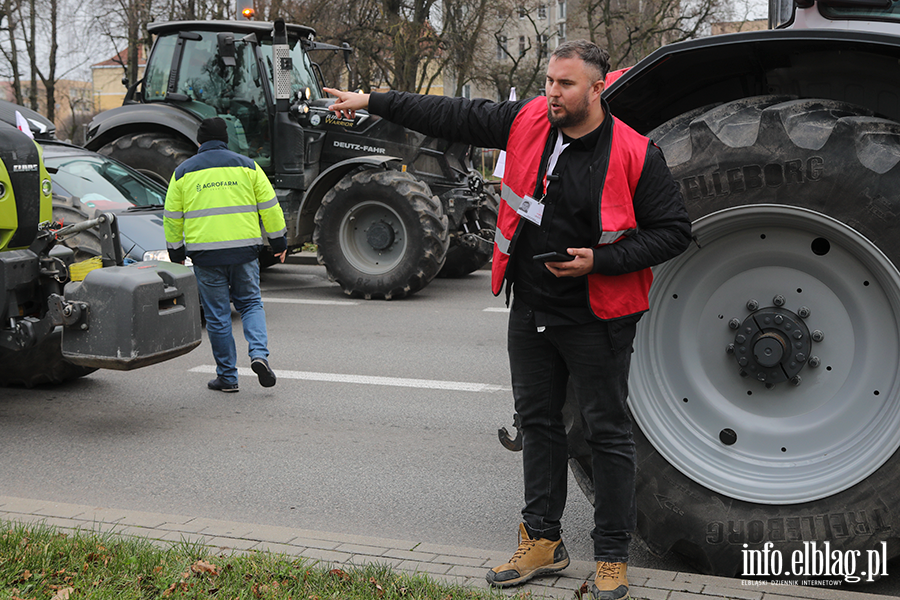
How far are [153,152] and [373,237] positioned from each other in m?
2.84

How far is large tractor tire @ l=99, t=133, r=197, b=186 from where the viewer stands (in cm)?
1087

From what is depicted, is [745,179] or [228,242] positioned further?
[228,242]

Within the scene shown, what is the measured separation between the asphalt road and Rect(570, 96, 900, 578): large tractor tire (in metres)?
0.42

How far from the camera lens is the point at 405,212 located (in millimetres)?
10180

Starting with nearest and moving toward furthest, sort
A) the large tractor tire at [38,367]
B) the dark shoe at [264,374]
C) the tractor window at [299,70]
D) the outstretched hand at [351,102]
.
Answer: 1. the outstretched hand at [351,102]
2. the large tractor tire at [38,367]
3. the dark shoe at [264,374]
4. the tractor window at [299,70]

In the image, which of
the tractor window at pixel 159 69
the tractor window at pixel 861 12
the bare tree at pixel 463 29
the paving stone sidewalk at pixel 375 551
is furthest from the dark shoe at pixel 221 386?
the bare tree at pixel 463 29

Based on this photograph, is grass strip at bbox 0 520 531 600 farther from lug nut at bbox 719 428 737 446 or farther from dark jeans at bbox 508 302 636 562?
lug nut at bbox 719 428 737 446

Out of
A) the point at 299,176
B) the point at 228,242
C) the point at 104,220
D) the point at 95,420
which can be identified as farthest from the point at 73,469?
the point at 299,176

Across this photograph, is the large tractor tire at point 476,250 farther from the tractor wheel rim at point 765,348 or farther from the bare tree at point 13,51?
the bare tree at point 13,51

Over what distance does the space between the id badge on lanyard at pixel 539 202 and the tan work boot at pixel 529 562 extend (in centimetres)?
116

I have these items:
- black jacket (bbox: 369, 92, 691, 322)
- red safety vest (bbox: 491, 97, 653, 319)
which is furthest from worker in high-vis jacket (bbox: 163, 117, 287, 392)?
red safety vest (bbox: 491, 97, 653, 319)

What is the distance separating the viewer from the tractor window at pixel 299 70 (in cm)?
1098

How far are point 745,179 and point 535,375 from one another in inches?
39.6

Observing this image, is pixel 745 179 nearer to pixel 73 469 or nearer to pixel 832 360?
Answer: pixel 832 360
